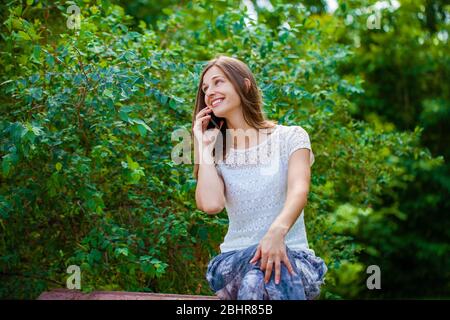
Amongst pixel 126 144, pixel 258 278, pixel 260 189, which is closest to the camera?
pixel 258 278

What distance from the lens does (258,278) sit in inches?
94.4

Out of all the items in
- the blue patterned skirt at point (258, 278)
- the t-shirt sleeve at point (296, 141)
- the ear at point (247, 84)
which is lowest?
the blue patterned skirt at point (258, 278)

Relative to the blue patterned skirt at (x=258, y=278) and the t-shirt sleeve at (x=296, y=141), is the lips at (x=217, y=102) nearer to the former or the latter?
Result: the t-shirt sleeve at (x=296, y=141)

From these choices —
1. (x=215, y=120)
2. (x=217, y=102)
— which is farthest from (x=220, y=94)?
(x=215, y=120)

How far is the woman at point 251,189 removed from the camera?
243 centimetres

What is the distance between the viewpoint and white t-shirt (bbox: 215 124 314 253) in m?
2.66

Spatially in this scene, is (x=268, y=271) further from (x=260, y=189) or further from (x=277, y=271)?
(x=260, y=189)

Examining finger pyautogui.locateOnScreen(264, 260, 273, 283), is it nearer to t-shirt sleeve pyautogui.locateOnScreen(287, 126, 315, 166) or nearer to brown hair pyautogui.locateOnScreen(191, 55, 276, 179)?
t-shirt sleeve pyautogui.locateOnScreen(287, 126, 315, 166)

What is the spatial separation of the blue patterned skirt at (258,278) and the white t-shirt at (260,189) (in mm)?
75

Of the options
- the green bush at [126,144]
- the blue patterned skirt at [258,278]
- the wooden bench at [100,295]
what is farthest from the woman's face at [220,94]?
the wooden bench at [100,295]

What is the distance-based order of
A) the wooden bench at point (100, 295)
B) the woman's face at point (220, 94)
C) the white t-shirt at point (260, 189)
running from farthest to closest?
the wooden bench at point (100, 295) < the woman's face at point (220, 94) < the white t-shirt at point (260, 189)

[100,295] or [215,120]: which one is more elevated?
[215,120]

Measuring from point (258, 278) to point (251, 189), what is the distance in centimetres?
41
